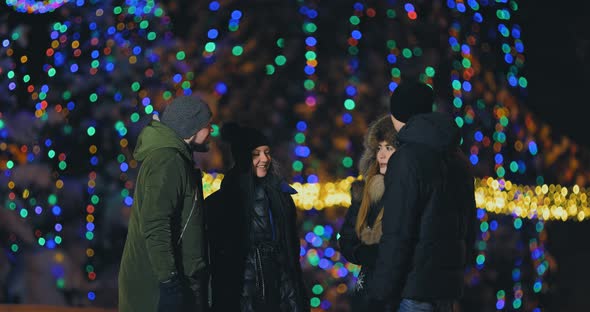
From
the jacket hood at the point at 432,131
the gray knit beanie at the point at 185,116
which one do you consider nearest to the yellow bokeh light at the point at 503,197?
the gray knit beanie at the point at 185,116

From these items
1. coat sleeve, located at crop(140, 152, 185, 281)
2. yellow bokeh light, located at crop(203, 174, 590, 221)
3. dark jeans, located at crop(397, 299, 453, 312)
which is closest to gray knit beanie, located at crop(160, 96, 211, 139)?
coat sleeve, located at crop(140, 152, 185, 281)

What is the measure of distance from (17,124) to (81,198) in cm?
81

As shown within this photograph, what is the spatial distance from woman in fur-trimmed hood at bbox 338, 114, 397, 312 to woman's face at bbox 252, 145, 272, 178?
1.89ft

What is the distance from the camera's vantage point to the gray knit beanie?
382cm

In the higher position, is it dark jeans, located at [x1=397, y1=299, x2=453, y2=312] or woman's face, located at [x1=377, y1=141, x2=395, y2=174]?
woman's face, located at [x1=377, y1=141, x2=395, y2=174]

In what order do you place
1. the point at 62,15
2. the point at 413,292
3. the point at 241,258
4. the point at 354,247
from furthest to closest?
the point at 62,15 < the point at 241,258 < the point at 354,247 < the point at 413,292

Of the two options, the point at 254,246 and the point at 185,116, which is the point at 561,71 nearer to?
the point at 254,246

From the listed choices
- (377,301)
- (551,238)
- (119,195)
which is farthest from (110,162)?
(551,238)

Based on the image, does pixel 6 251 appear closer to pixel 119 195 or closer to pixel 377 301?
pixel 119 195

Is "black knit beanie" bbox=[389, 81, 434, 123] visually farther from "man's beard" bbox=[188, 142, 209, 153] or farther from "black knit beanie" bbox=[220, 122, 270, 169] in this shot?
"black knit beanie" bbox=[220, 122, 270, 169]

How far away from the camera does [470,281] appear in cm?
670

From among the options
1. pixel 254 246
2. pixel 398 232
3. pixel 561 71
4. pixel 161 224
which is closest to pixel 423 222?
pixel 398 232

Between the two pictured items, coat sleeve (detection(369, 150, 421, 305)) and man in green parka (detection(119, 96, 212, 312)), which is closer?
coat sleeve (detection(369, 150, 421, 305))

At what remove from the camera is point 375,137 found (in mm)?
4250
